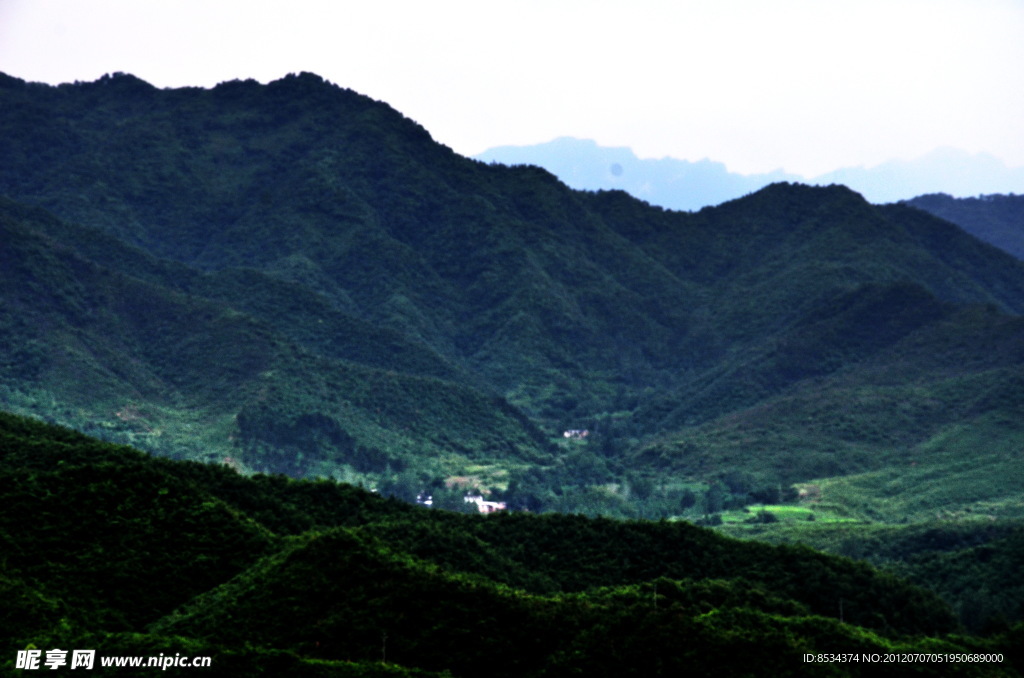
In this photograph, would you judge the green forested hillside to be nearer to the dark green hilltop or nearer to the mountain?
the dark green hilltop

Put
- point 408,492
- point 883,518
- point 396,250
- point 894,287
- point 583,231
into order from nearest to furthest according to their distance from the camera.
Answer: point 883,518 → point 408,492 → point 894,287 → point 396,250 → point 583,231

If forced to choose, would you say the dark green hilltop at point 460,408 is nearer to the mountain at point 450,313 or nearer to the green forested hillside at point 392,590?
the green forested hillside at point 392,590

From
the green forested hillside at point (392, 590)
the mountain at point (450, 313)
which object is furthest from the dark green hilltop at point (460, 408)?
the mountain at point (450, 313)

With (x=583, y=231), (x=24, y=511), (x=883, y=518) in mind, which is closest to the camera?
(x=24, y=511)

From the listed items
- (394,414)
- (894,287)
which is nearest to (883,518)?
(394,414)

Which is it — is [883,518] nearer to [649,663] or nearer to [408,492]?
[408,492]

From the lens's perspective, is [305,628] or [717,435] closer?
[305,628]

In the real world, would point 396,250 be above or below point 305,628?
above

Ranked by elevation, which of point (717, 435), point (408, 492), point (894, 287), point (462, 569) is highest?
point (894, 287)

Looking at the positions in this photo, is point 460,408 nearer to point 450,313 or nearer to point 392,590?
point 450,313
